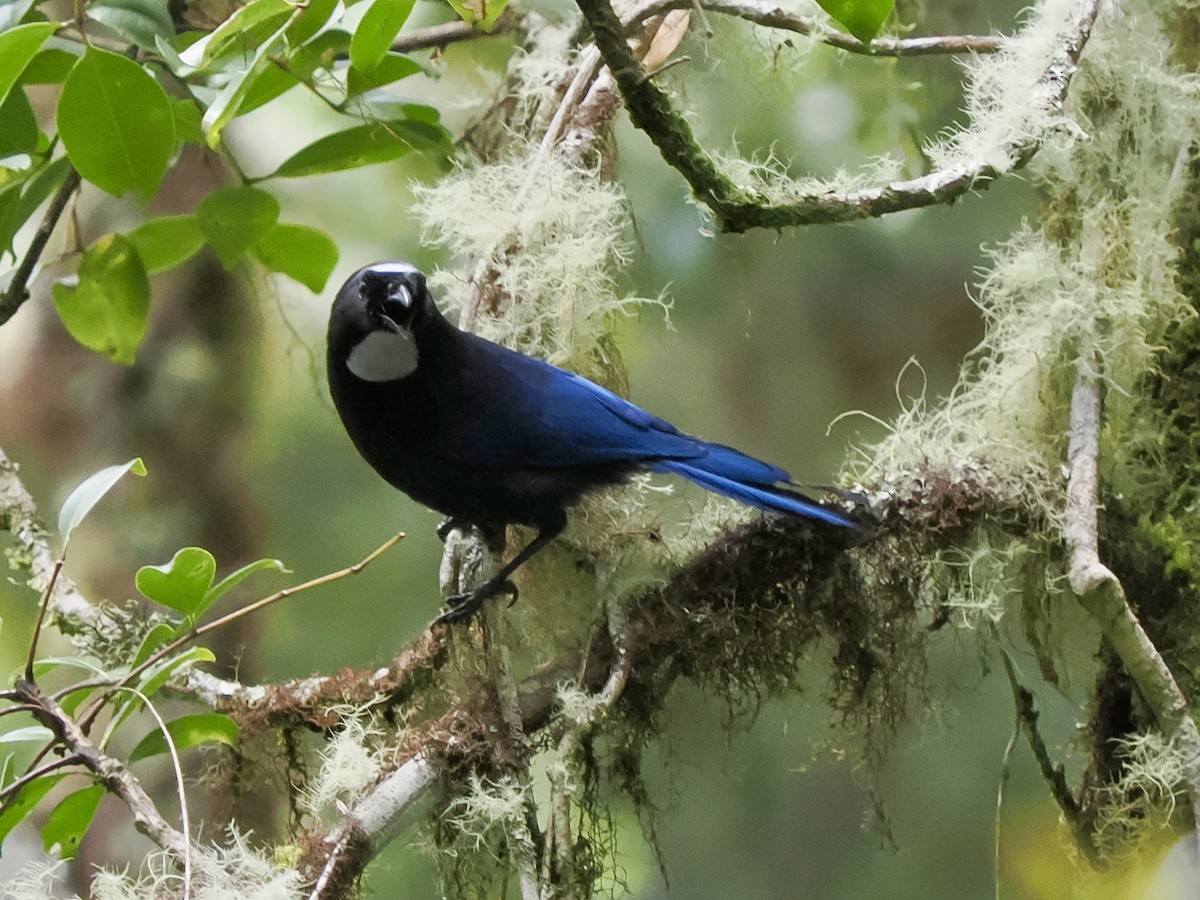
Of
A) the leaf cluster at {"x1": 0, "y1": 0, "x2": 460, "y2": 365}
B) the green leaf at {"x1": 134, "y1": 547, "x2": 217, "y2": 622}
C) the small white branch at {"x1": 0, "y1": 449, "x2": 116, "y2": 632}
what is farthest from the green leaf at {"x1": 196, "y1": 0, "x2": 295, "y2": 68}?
the small white branch at {"x1": 0, "y1": 449, "x2": 116, "y2": 632}

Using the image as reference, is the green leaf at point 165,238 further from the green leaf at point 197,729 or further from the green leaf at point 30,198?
the green leaf at point 197,729

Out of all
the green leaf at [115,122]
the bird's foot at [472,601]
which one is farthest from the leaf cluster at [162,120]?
the bird's foot at [472,601]

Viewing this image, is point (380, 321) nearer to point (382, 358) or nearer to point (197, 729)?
point (382, 358)

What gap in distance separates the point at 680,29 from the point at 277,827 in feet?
4.20

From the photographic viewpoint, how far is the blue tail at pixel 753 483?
3.85 ft

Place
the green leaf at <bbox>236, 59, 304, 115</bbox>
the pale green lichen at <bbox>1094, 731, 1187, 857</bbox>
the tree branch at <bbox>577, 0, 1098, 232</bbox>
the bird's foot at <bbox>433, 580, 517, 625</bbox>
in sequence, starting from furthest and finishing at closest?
the bird's foot at <bbox>433, 580, 517, 625</bbox>, the pale green lichen at <bbox>1094, 731, 1187, 857</bbox>, the green leaf at <bbox>236, 59, 304, 115</bbox>, the tree branch at <bbox>577, 0, 1098, 232</bbox>

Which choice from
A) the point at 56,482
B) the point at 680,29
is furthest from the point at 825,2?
the point at 56,482

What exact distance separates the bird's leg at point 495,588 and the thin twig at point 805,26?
0.67 meters

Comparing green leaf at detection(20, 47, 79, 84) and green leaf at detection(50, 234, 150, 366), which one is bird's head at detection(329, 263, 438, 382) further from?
green leaf at detection(20, 47, 79, 84)

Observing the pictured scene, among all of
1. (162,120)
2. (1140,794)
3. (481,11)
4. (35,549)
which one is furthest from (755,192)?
(35,549)

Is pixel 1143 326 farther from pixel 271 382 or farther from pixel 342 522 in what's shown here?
pixel 271 382

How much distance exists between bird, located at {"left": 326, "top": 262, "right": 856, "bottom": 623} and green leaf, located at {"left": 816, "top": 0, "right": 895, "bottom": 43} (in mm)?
495

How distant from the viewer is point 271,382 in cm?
174

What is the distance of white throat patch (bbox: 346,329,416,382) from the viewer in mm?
1227
